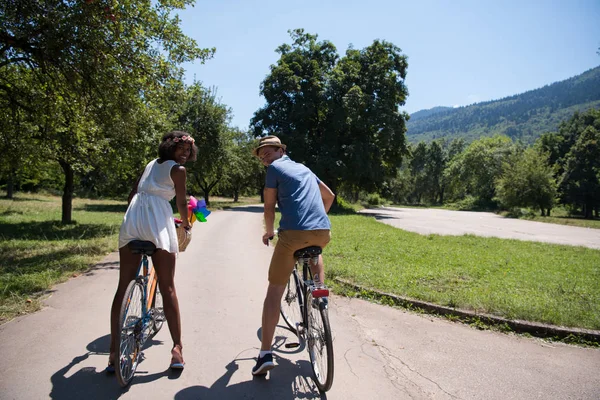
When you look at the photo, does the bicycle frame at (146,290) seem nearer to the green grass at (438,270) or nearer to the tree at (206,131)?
the green grass at (438,270)

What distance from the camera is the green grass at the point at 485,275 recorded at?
17.1 feet

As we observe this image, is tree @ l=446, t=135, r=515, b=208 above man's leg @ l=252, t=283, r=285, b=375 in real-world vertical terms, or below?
above

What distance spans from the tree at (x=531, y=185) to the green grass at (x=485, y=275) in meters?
30.9

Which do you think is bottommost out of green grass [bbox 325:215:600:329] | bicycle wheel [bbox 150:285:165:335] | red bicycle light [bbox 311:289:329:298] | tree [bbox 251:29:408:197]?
green grass [bbox 325:215:600:329]

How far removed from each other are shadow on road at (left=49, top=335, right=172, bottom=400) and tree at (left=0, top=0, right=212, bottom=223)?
620cm

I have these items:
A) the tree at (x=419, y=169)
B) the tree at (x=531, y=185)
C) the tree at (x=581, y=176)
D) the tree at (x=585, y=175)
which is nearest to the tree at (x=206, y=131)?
the tree at (x=531, y=185)

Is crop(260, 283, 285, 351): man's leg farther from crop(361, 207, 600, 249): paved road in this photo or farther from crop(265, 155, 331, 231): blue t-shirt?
crop(361, 207, 600, 249): paved road

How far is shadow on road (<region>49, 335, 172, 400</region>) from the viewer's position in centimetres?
284

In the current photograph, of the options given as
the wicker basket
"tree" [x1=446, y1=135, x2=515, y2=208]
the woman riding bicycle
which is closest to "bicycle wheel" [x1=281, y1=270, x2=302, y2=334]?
the wicker basket

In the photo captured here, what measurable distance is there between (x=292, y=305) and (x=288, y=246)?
1.25 meters

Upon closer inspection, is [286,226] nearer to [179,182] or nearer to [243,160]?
[179,182]

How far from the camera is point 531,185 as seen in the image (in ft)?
128

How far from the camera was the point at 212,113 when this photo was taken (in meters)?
31.2

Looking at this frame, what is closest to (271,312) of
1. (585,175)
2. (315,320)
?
(315,320)
